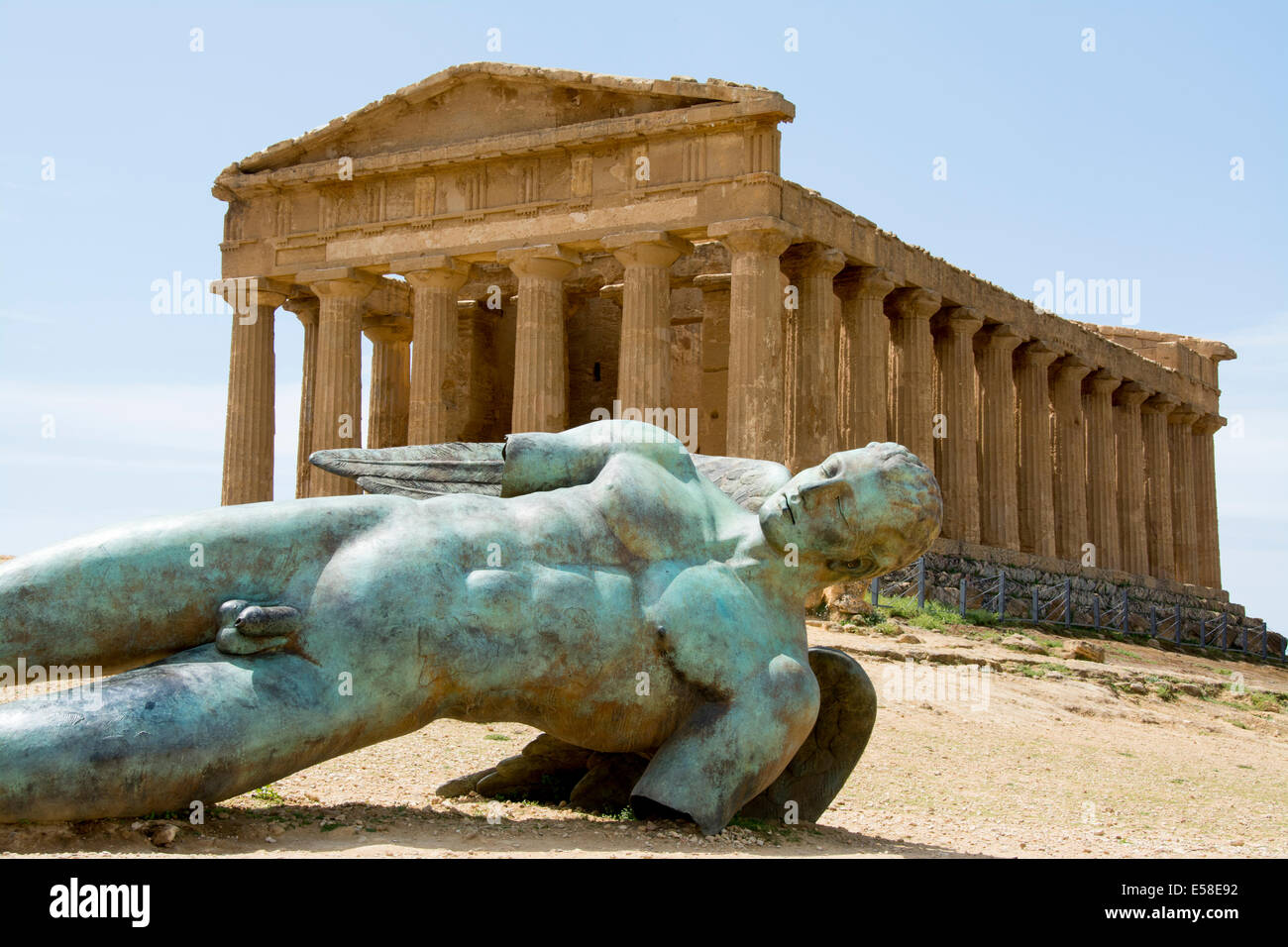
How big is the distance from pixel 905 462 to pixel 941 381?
25585mm

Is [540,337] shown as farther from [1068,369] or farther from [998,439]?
[1068,369]

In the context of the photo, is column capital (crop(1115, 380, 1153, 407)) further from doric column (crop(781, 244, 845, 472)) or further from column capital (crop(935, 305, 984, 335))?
doric column (crop(781, 244, 845, 472))

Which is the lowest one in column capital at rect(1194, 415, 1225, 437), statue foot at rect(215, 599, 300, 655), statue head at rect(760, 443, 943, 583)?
statue foot at rect(215, 599, 300, 655)

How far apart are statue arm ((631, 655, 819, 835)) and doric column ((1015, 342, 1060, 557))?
95.5 ft

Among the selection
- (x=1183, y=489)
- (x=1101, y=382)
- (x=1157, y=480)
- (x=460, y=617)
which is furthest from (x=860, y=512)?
(x=1183, y=489)

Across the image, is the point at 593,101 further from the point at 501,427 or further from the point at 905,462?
the point at 905,462

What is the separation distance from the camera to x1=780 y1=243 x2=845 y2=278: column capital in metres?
25.4

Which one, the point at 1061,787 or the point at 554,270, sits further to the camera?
the point at 554,270

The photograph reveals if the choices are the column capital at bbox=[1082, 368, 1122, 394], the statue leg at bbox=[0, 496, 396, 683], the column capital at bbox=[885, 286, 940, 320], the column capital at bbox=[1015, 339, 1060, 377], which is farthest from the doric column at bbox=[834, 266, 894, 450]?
the statue leg at bbox=[0, 496, 396, 683]

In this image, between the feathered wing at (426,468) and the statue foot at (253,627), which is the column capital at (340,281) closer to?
the feathered wing at (426,468)

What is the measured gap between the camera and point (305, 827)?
5.22 meters

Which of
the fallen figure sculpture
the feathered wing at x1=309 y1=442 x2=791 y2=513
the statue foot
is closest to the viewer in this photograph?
the fallen figure sculpture
